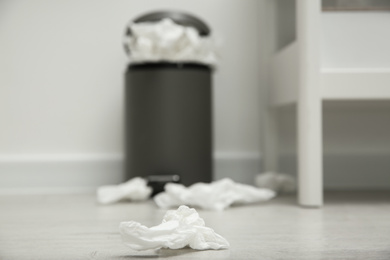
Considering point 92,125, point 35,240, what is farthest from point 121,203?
point 35,240

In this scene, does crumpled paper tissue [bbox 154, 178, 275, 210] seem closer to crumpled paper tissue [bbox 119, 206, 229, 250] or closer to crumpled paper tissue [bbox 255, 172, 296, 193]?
crumpled paper tissue [bbox 255, 172, 296, 193]

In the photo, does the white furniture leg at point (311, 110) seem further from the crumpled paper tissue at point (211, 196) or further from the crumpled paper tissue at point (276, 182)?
the crumpled paper tissue at point (276, 182)

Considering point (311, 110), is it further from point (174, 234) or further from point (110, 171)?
point (110, 171)

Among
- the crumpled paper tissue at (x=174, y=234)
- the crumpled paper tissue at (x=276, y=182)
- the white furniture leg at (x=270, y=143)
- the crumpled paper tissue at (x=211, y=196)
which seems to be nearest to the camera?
the crumpled paper tissue at (x=174, y=234)

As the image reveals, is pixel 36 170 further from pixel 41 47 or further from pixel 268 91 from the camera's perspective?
pixel 268 91

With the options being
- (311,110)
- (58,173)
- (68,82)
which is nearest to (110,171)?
(58,173)

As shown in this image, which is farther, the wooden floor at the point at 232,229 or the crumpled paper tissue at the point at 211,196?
the crumpled paper tissue at the point at 211,196

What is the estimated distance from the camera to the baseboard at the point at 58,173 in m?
1.66

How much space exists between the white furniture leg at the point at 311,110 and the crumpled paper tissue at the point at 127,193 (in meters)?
0.40

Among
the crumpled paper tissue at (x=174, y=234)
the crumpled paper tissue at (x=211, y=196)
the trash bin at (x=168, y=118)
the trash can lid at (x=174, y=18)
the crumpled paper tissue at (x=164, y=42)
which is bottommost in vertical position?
the crumpled paper tissue at (x=211, y=196)

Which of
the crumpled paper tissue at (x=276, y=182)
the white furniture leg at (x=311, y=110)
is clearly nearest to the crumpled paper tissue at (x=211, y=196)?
the white furniture leg at (x=311, y=110)

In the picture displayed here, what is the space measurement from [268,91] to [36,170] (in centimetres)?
75

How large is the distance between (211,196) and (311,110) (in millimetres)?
298

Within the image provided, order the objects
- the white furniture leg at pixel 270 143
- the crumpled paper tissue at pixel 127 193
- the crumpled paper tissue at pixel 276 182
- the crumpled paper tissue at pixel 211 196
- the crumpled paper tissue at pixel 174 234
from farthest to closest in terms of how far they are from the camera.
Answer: the white furniture leg at pixel 270 143 < the crumpled paper tissue at pixel 276 182 < the crumpled paper tissue at pixel 127 193 < the crumpled paper tissue at pixel 211 196 < the crumpled paper tissue at pixel 174 234
